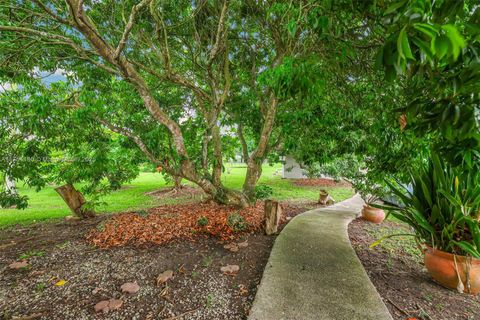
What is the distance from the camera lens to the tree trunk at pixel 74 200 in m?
4.73

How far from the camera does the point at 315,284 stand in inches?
90.4

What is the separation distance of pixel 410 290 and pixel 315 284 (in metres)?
1.04

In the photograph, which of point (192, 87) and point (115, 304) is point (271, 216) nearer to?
point (115, 304)

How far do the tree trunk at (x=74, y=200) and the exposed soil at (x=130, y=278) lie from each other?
119cm

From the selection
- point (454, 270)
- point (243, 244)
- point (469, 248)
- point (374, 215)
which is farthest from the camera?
point (374, 215)

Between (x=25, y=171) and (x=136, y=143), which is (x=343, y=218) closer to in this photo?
(x=136, y=143)

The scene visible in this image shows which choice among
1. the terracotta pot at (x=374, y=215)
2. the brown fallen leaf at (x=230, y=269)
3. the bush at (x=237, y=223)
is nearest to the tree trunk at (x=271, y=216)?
the bush at (x=237, y=223)

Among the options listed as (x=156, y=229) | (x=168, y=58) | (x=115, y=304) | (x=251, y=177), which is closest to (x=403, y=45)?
(x=115, y=304)

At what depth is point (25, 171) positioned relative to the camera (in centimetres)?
356

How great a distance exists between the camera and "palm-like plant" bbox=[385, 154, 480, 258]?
218 centimetres

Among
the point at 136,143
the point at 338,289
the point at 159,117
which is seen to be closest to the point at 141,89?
the point at 159,117

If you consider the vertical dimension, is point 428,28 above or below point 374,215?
above

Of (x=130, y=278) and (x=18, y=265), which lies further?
(x=18, y=265)

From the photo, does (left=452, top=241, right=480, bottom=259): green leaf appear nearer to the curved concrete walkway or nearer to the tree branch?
the curved concrete walkway
